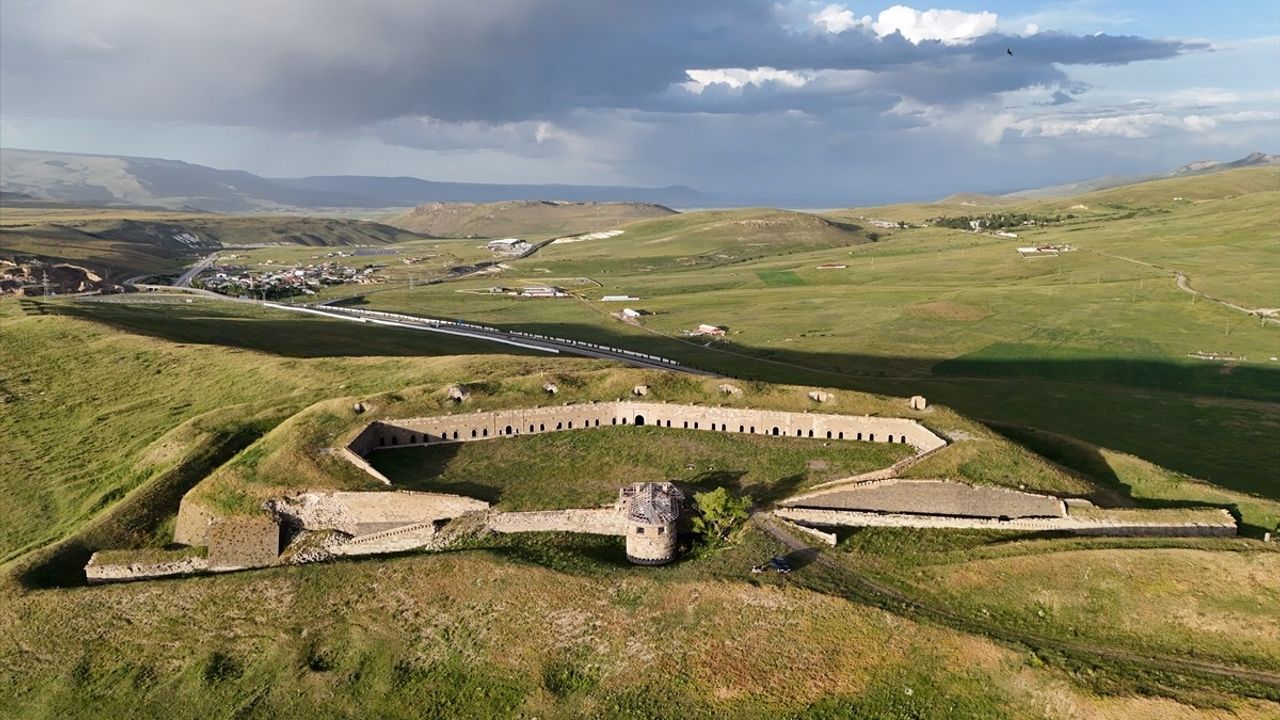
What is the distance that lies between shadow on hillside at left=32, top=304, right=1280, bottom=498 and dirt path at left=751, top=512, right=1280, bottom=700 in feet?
142

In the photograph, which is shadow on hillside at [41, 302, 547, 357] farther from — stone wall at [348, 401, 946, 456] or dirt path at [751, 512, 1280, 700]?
dirt path at [751, 512, 1280, 700]

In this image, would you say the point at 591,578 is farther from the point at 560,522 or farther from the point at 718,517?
the point at 718,517

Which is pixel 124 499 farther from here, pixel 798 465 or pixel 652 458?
pixel 798 465

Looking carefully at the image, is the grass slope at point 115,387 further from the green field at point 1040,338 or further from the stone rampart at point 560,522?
the green field at point 1040,338

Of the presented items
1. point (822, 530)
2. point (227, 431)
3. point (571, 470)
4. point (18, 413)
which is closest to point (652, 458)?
point (571, 470)

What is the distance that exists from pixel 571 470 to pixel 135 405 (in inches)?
2058

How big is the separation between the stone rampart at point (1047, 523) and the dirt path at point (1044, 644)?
5.08 meters

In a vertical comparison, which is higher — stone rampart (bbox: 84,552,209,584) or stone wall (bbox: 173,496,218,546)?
stone wall (bbox: 173,496,218,546)

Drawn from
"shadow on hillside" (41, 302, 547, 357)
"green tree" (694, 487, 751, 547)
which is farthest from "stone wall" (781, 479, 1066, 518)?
"shadow on hillside" (41, 302, 547, 357)

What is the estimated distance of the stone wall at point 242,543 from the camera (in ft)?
155

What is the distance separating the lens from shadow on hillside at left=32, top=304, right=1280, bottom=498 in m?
79.8

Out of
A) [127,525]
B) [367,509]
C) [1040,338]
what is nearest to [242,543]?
[367,509]

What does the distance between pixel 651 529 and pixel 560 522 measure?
6756 mm

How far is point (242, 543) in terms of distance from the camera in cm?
4772
